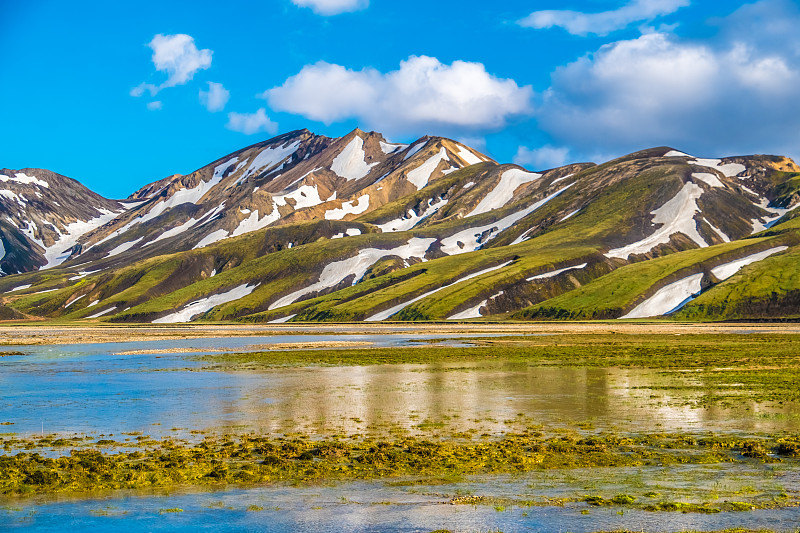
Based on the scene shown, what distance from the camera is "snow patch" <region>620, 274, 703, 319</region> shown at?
7283 inches

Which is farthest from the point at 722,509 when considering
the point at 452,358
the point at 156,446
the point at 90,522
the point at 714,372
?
the point at 452,358

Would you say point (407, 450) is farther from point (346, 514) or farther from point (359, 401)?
point (359, 401)

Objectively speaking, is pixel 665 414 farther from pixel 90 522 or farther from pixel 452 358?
pixel 452 358

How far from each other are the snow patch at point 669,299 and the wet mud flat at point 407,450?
129m

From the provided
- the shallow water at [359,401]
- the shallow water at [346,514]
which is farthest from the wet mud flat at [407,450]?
the shallow water at [359,401]

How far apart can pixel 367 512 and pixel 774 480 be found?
1262 centimetres

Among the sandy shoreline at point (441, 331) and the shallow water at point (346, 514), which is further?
the sandy shoreline at point (441, 331)

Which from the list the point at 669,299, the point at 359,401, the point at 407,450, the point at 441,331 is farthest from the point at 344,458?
the point at 669,299

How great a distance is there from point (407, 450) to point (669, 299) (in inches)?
6850

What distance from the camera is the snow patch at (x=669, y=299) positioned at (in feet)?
607

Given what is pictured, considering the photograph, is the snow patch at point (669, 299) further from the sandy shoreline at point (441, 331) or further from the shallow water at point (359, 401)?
the shallow water at point (359, 401)

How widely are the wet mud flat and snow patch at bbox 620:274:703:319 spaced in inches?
5088

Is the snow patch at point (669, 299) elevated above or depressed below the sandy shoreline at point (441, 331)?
above

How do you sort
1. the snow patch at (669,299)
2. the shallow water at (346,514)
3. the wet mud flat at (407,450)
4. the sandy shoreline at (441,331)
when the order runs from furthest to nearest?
the snow patch at (669,299), the sandy shoreline at (441,331), the wet mud flat at (407,450), the shallow water at (346,514)
